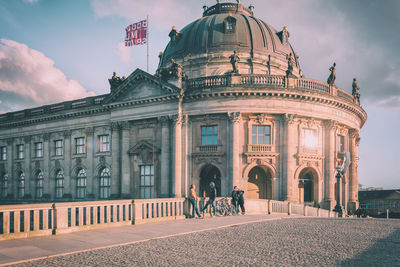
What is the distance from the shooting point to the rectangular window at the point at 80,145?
40.3 meters

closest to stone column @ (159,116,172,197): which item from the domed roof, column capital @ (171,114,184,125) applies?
column capital @ (171,114,184,125)

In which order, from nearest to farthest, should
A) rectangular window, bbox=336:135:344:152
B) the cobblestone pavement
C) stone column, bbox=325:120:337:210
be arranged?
the cobblestone pavement < stone column, bbox=325:120:337:210 < rectangular window, bbox=336:135:344:152

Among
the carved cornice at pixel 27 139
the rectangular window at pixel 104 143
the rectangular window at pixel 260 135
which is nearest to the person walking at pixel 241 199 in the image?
the rectangular window at pixel 260 135

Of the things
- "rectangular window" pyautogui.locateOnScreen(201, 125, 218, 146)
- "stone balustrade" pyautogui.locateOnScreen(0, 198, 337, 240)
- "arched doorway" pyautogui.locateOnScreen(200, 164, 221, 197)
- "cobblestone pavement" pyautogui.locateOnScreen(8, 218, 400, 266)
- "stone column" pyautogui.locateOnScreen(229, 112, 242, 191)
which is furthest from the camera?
"arched doorway" pyautogui.locateOnScreen(200, 164, 221, 197)

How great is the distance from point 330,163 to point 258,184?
22.7 feet

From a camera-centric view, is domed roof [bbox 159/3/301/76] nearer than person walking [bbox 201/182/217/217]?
No

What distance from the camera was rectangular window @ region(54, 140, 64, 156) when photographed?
138ft

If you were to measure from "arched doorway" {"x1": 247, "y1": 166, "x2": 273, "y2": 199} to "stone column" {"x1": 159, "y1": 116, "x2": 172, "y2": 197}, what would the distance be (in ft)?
24.9

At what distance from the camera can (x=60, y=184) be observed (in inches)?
1651

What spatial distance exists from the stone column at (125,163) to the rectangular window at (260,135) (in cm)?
1252

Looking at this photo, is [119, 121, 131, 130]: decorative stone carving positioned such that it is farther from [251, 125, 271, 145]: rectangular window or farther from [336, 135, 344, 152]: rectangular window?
[336, 135, 344, 152]: rectangular window

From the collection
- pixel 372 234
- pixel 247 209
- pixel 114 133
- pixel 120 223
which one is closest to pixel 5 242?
pixel 120 223

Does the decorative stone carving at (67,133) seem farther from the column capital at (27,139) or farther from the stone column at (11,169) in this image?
the stone column at (11,169)

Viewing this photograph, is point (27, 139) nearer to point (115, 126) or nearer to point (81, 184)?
point (81, 184)
